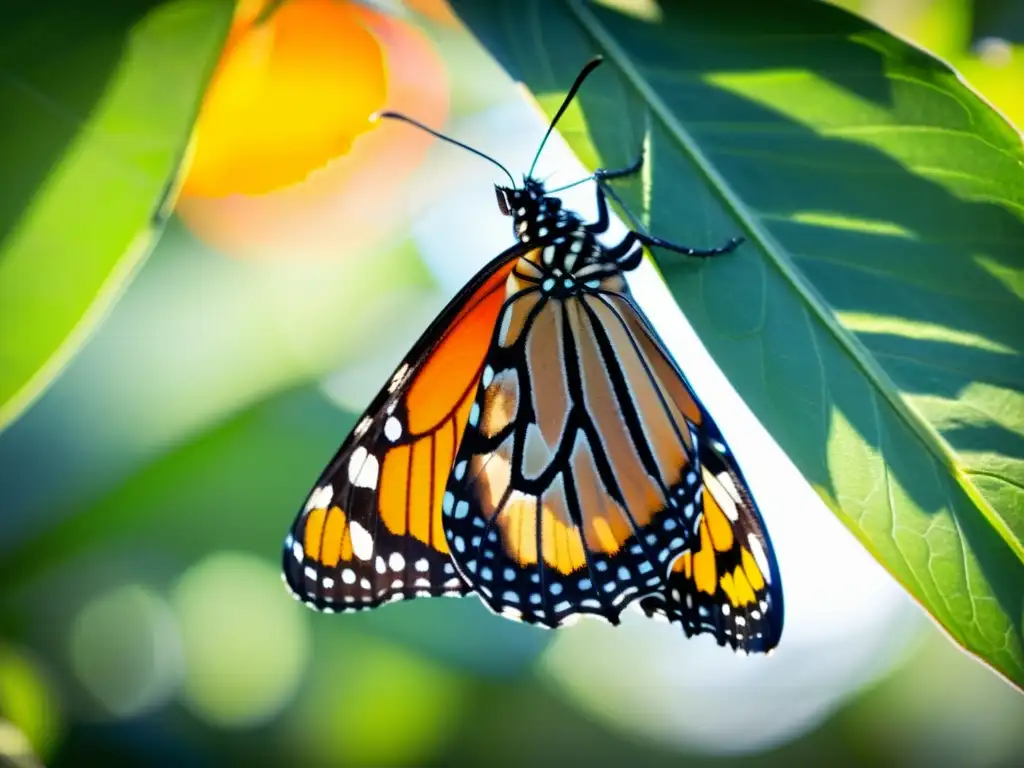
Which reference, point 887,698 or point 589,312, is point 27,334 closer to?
point 589,312

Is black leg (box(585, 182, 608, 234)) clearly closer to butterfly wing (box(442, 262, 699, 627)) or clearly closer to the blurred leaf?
butterfly wing (box(442, 262, 699, 627))

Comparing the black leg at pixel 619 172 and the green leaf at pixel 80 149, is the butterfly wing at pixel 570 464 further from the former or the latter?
the green leaf at pixel 80 149

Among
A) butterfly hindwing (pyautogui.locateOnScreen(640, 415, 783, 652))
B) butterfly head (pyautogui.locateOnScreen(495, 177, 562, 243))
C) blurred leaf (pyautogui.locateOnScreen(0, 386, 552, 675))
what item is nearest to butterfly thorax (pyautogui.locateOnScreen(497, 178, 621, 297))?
butterfly head (pyautogui.locateOnScreen(495, 177, 562, 243))

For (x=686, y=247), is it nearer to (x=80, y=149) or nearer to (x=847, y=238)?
(x=847, y=238)

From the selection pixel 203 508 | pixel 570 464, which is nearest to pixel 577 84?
pixel 570 464

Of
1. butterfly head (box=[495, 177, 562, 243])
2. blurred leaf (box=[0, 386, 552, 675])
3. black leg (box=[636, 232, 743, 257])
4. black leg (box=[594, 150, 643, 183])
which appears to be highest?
butterfly head (box=[495, 177, 562, 243])

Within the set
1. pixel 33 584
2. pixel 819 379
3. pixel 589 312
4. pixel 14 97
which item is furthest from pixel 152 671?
pixel 819 379

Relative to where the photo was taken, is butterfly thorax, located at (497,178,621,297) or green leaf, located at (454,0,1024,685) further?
butterfly thorax, located at (497,178,621,297)
